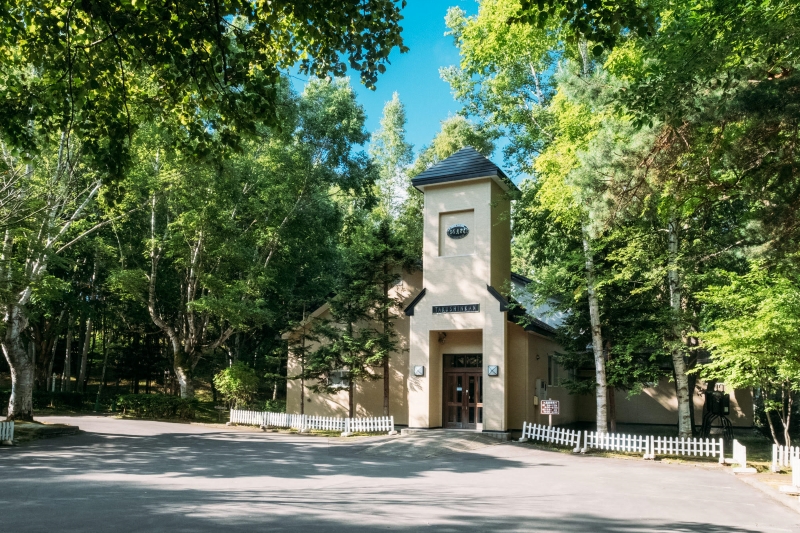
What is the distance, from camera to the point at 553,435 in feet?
65.7

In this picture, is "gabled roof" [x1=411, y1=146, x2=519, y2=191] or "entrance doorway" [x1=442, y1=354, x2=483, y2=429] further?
"entrance doorway" [x1=442, y1=354, x2=483, y2=429]

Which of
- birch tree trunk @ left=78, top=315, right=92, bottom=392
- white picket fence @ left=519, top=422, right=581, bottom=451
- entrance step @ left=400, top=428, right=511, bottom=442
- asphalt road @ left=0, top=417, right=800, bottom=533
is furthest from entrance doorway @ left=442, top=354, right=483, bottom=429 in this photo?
birch tree trunk @ left=78, top=315, right=92, bottom=392

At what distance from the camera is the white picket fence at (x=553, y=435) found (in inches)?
761

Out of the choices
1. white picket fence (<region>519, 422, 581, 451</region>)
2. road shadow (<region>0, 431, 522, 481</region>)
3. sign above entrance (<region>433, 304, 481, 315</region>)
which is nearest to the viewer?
road shadow (<region>0, 431, 522, 481</region>)

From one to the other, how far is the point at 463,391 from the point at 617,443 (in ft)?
19.7

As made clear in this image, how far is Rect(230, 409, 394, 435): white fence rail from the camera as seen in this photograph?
22.6m

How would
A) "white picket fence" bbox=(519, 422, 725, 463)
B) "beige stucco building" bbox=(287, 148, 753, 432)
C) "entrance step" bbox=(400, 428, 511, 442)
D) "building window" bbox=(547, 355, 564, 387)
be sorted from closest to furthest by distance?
"white picket fence" bbox=(519, 422, 725, 463) → "entrance step" bbox=(400, 428, 511, 442) → "beige stucco building" bbox=(287, 148, 753, 432) → "building window" bbox=(547, 355, 564, 387)

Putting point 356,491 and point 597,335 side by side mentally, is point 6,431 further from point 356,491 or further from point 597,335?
point 597,335

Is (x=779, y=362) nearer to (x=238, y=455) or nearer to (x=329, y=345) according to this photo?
(x=238, y=455)

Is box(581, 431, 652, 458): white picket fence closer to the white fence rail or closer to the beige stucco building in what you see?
the beige stucco building

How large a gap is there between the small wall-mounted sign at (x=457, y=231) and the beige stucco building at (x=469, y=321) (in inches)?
1.5

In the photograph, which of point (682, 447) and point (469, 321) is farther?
point (469, 321)

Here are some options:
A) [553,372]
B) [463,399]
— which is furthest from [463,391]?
[553,372]

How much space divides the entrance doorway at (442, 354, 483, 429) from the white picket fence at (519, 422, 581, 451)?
2.13 m
